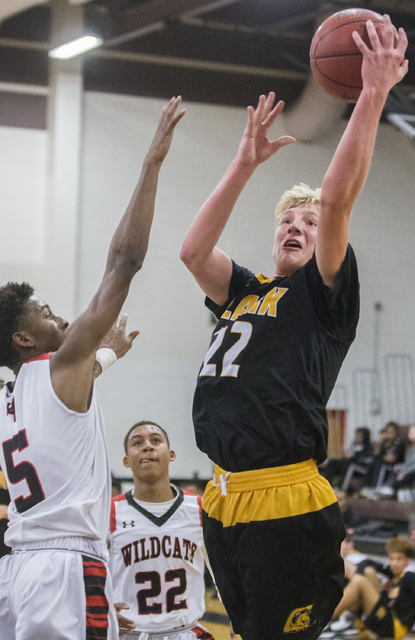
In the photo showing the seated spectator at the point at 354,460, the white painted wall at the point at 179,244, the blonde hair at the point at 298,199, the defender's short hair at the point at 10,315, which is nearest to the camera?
the blonde hair at the point at 298,199

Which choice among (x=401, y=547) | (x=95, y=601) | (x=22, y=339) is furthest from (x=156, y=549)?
(x=401, y=547)

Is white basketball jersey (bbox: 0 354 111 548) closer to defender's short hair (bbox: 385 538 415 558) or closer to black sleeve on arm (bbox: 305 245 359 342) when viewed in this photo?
black sleeve on arm (bbox: 305 245 359 342)

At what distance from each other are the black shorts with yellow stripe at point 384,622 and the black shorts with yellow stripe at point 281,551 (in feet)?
18.0

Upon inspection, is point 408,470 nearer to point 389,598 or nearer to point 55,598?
point 389,598

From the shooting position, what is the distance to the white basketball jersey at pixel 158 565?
4.69 meters

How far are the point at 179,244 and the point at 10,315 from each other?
1075cm

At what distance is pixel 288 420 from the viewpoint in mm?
2633

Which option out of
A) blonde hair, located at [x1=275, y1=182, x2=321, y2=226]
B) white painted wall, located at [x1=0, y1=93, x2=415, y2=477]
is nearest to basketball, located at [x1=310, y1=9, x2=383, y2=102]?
blonde hair, located at [x1=275, y1=182, x2=321, y2=226]

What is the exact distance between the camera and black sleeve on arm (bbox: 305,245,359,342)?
2667mm

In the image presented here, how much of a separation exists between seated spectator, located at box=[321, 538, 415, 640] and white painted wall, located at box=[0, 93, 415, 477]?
5639 mm

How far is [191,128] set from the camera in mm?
14242

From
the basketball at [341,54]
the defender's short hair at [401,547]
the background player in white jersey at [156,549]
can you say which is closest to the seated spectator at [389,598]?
the defender's short hair at [401,547]

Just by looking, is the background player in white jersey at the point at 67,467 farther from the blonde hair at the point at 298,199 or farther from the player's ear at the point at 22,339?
the blonde hair at the point at 298,199

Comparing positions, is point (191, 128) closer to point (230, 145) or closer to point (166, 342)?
point (230, 145)
